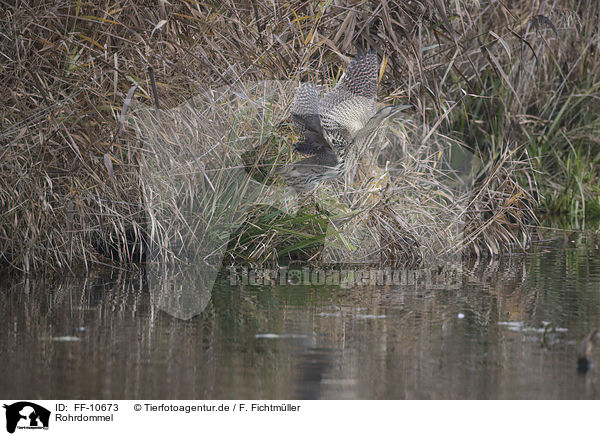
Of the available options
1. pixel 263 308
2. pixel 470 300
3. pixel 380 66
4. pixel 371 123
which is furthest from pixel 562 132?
pixel 263 308

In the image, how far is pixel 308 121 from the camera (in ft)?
21.6

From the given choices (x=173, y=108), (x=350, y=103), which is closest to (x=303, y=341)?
(x=350, y=103)

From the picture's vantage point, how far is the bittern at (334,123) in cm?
655

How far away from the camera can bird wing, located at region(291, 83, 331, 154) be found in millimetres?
6559

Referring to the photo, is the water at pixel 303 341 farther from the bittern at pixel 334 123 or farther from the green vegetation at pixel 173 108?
the bittern at pixel 334 123
